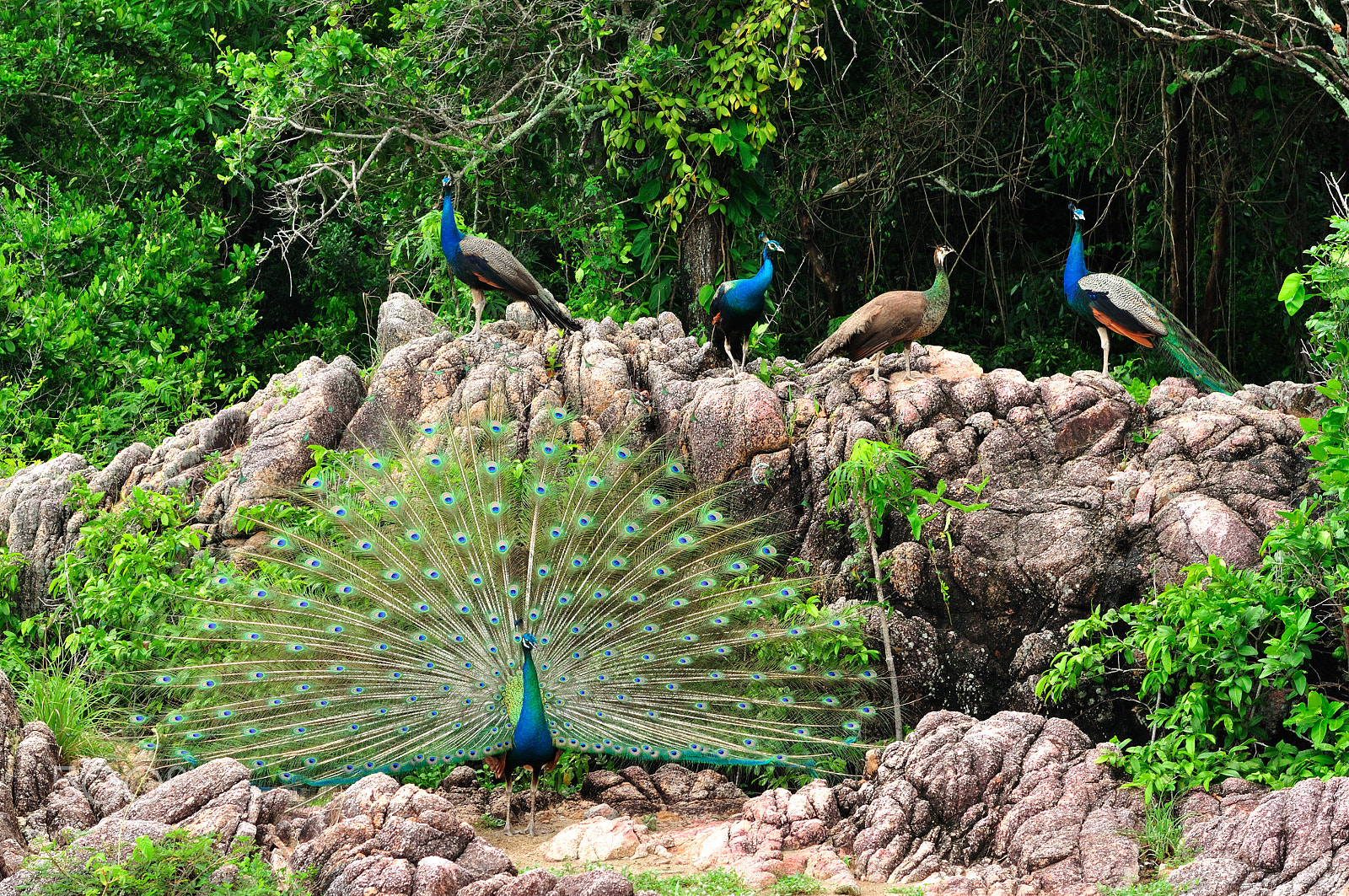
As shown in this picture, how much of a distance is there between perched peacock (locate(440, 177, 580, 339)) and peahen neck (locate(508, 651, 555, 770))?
3.26m

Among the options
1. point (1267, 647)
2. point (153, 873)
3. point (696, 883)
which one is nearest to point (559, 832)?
point (696, 883)

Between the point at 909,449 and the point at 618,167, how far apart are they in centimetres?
401

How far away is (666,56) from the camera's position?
31.4 feet

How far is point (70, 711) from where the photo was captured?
249 inches

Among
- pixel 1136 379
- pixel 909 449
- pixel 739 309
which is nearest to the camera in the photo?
pixel 909 449

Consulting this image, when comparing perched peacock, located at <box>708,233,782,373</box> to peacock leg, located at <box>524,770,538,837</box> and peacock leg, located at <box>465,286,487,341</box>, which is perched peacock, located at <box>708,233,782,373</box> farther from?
peacock leg, located at <box>524,770,538,837</box>

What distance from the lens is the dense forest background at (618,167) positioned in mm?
9961

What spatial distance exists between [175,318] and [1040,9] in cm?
794

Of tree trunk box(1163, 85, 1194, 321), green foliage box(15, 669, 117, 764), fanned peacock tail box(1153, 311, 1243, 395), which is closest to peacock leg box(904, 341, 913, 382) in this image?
fanned peacock tail box(1153, 311, 1243, 395)

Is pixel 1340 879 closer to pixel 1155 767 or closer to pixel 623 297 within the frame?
pixel 1155 767

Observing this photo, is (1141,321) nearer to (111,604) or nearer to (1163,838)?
(1163,838)

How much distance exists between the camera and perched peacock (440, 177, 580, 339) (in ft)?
28.3

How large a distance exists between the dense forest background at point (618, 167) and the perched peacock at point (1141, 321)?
91.5 inches

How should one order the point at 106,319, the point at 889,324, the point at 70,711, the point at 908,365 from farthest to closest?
the point at 106,319, the point at 908,365, the point at 889,324, the point at 70,711
